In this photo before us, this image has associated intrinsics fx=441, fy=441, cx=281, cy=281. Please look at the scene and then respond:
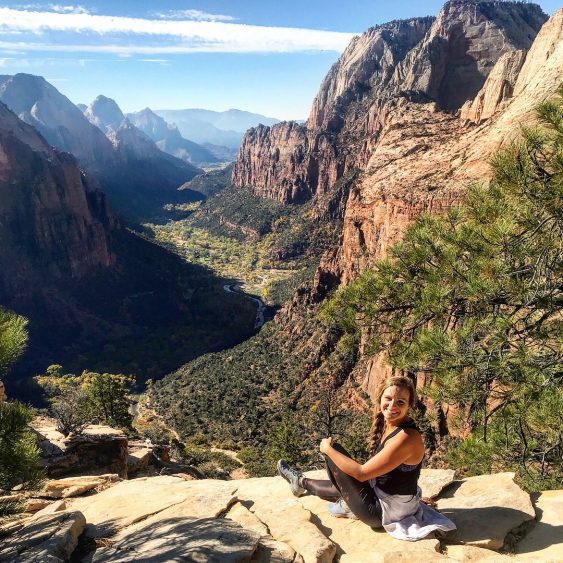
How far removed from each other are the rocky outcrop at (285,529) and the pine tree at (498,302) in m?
1.07

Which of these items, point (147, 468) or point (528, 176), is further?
point (147, 468)

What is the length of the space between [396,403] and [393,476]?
3.17 ft

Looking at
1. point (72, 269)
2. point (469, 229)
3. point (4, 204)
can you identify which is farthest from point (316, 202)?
point (469, 229)

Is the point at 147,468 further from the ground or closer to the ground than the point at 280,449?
further from the ground

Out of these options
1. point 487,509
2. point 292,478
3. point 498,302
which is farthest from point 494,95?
point 487,509

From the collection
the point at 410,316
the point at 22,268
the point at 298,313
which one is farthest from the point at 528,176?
the point at 22,268

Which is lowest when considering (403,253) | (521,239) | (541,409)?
(541,409)

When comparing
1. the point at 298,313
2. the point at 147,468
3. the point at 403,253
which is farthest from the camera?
the point at 298,313

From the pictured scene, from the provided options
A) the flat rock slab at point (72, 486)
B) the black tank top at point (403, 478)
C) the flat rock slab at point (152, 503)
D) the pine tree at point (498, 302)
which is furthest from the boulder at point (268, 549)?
the flat rock slab at point (72, 486)

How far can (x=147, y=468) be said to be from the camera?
18719mm

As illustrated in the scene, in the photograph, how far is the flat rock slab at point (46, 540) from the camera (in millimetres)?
5438

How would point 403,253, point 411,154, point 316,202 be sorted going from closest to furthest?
point 403,253 < point 411,154 < point 316,202

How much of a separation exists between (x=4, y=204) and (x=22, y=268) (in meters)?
12.7

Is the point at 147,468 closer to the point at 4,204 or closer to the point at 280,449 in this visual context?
the point at 280,449
